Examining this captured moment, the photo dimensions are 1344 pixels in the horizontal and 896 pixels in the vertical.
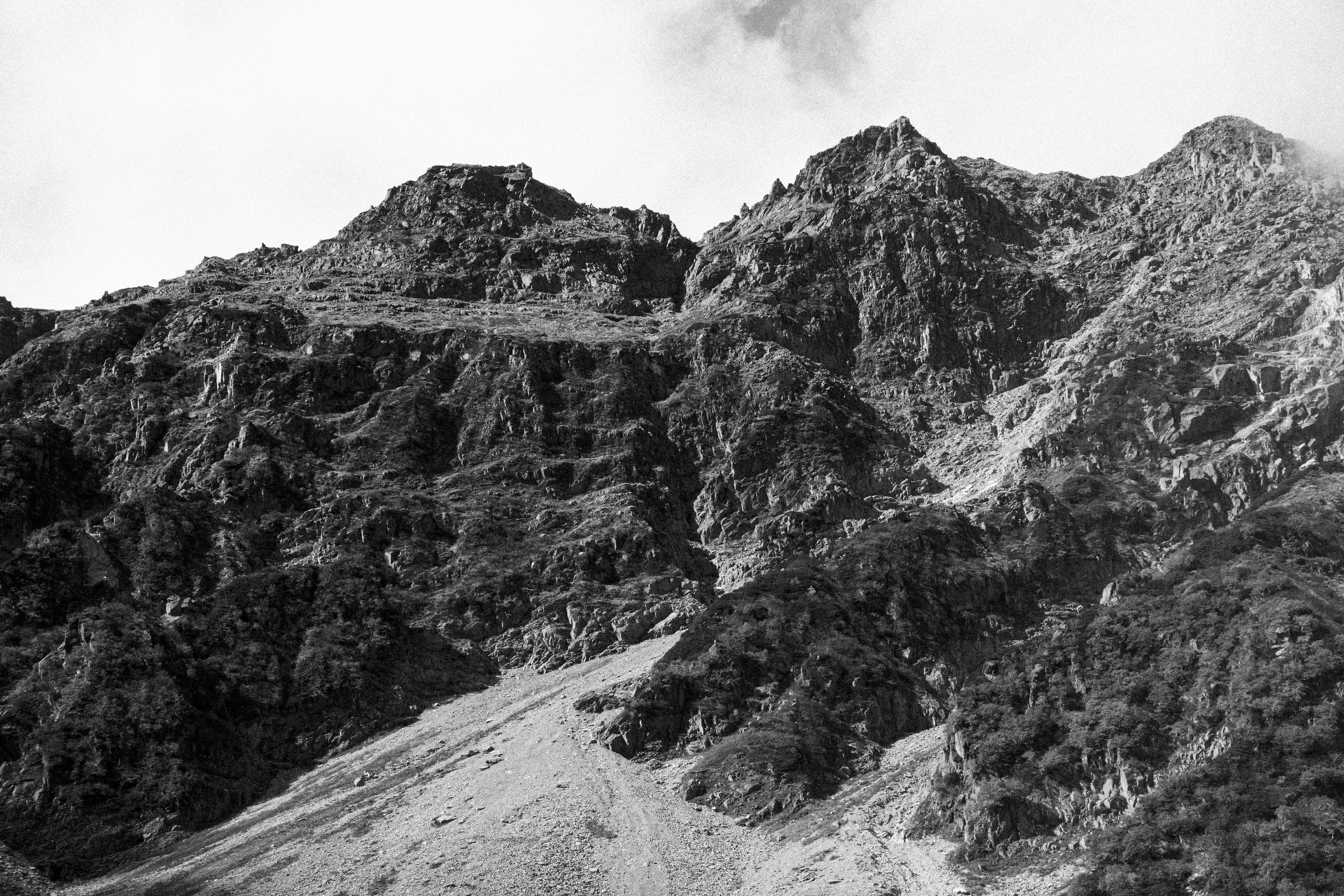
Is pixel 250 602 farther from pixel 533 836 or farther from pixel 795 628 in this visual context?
pixel 795 628

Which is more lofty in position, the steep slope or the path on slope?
the steep slope

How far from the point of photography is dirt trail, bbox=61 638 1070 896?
10138 centimetres

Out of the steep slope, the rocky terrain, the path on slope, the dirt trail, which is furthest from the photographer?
the steep slope

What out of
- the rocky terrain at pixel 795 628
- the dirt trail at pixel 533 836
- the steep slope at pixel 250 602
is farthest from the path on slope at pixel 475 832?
the steep slope at pixel 250 602

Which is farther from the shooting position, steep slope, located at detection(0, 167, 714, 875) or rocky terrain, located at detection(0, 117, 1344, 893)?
steep slope, located at detection(0, 167, 714, 875)

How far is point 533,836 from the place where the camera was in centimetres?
11112

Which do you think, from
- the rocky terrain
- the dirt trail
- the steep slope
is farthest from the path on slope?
the steep slope

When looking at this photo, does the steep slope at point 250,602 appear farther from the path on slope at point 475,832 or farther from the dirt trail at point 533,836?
the dirt trail at point 533,836

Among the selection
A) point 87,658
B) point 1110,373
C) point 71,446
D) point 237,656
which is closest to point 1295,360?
point 1110,373

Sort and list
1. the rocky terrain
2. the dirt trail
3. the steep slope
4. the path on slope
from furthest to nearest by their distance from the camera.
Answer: the steep slope
the path on slope
the dirt trail
the rocky terrain

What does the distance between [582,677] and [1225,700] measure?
255 feet

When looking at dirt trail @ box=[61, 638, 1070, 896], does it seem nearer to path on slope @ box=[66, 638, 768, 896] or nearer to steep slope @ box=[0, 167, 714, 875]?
path on slope @ box=[66, 638, 768, 896]

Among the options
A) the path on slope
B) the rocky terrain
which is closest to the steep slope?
the rocky terrain

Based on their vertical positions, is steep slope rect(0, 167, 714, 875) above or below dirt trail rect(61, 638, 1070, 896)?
above
